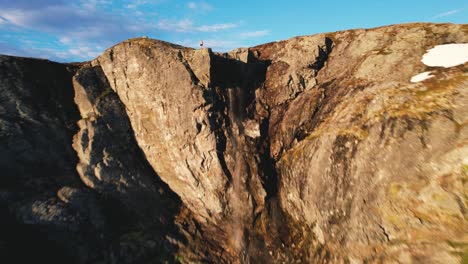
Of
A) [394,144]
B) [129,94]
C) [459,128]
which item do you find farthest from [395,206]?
[129,94]

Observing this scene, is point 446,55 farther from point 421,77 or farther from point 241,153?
point 241,153

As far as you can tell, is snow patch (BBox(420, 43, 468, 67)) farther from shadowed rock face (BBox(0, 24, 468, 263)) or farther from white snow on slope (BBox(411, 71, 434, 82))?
white snow on slope (BBox(411, 71, 434, 82))

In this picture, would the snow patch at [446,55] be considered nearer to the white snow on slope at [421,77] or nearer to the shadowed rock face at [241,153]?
the shadowed rock face at [241,153]

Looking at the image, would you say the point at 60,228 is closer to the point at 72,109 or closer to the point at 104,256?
the point at 104,256

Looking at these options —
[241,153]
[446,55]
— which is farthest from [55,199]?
[446,55]

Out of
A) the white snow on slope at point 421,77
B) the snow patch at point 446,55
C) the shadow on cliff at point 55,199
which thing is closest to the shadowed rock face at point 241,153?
the shadow on cliff at point 55,199

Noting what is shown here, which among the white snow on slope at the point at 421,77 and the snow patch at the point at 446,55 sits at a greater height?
the snow patch at the point at 446,55

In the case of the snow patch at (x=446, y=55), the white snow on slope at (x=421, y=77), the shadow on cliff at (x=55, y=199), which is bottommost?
the shadow on cliff at (x=55, y=199)
